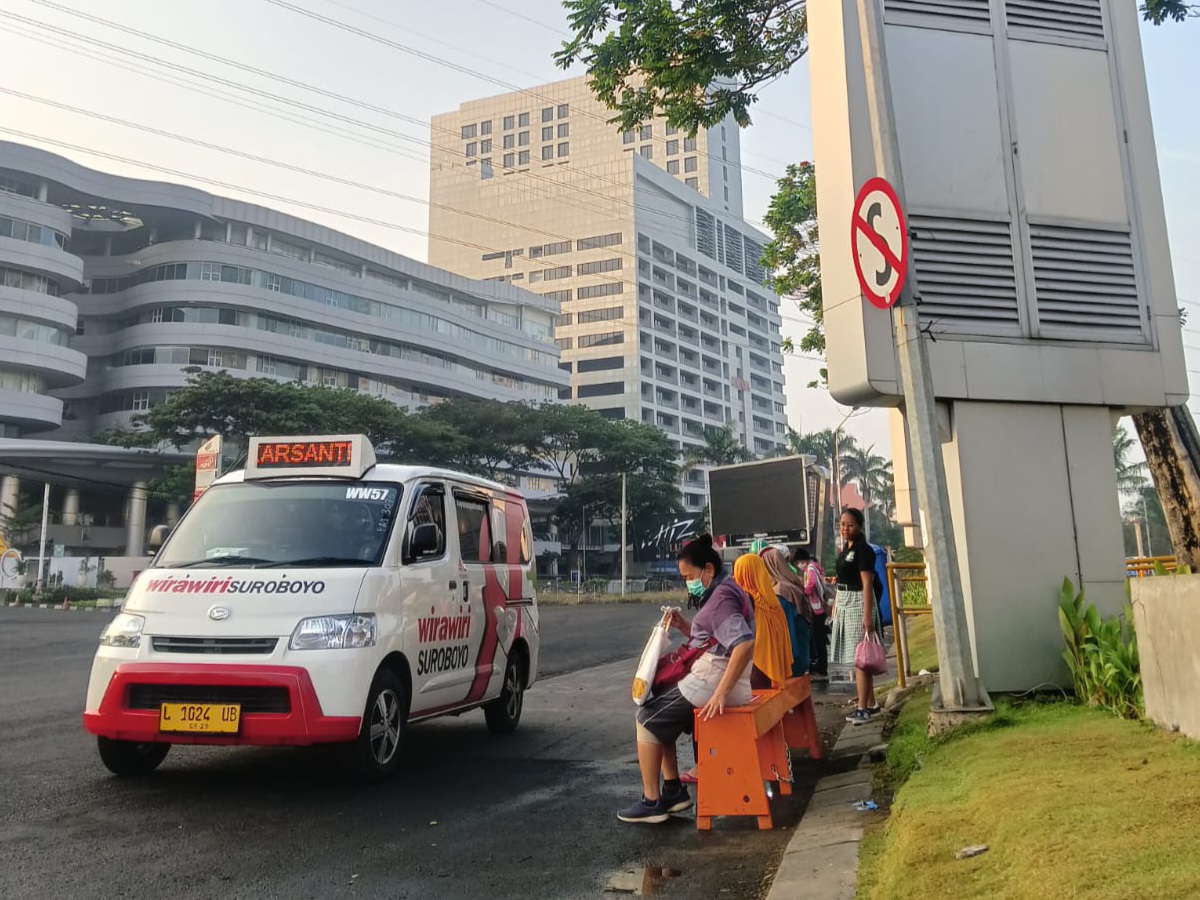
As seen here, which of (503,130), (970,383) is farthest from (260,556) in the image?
(503,130)

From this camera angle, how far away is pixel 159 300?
61.3 metres

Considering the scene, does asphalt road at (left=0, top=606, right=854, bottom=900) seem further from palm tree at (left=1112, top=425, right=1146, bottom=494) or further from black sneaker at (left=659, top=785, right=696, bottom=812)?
palm tree at (left=1112, top=425, right=1146, bottom=494)

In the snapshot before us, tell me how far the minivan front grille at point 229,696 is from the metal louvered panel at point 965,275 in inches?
201

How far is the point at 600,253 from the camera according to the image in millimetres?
101062

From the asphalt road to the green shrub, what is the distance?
1.86 m

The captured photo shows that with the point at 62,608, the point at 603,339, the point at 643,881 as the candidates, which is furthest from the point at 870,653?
the point at 603,339

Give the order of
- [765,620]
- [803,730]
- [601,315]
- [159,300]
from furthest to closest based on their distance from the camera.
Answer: [601,315], [159,300], [803,730], [765,620]

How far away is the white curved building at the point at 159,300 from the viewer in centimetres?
5825

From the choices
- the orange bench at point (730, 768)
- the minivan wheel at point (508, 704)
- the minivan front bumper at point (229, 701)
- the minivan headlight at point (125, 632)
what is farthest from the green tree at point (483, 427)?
the orange bench at point (730, 768)

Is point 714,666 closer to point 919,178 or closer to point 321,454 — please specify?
point 321,454

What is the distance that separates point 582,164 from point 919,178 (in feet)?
347

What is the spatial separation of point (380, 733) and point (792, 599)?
13.4 feet

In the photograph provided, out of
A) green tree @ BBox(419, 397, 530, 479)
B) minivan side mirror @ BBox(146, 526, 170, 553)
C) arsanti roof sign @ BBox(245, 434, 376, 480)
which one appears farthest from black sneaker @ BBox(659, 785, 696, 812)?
green tree @ BBox(419, 397, 530, 479)

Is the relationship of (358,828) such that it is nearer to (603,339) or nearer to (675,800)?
(675,800)
